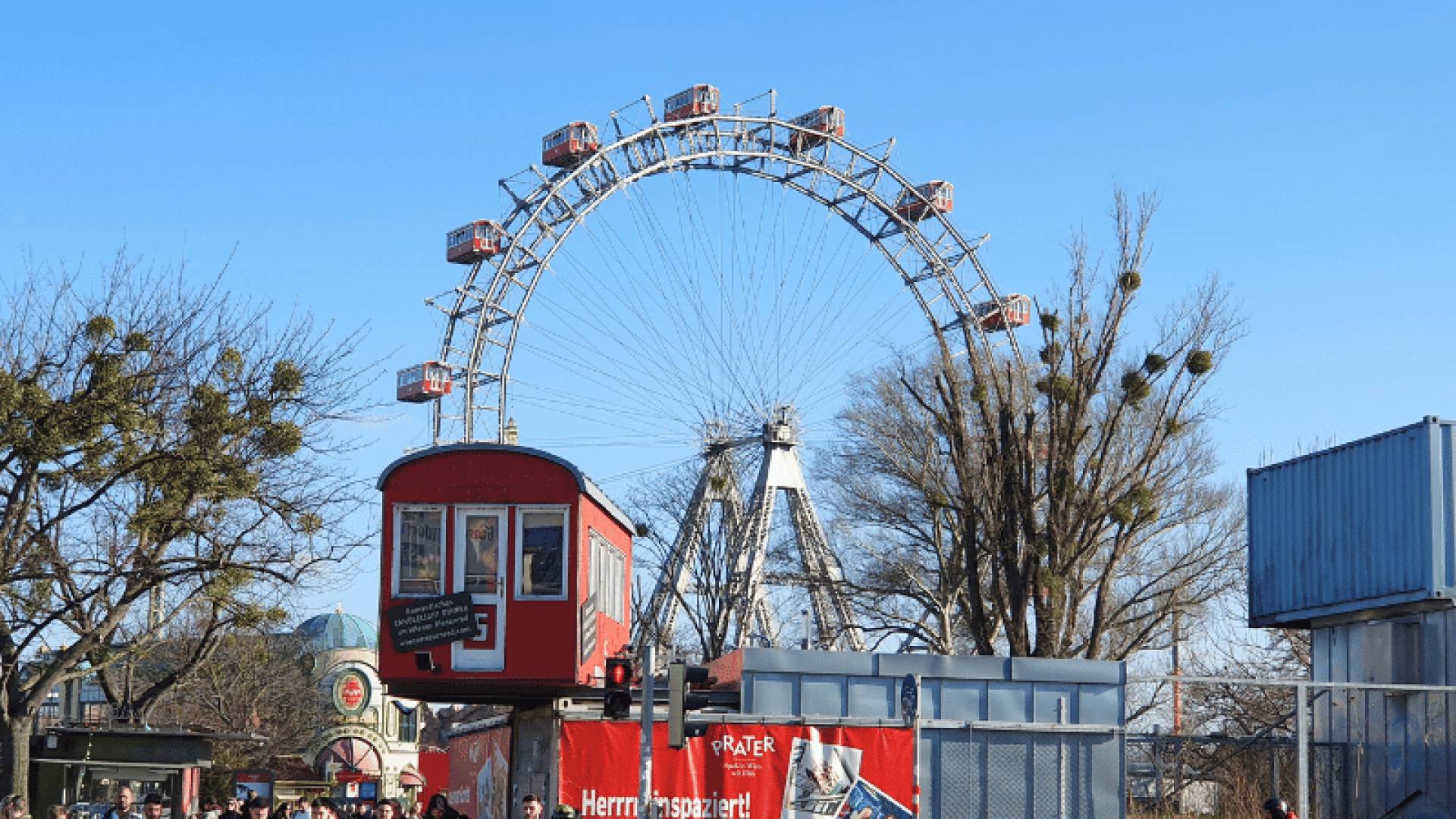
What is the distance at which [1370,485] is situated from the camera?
84.6ft

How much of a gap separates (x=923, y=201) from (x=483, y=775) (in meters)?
26.0

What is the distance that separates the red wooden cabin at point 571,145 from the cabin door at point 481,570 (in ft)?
75.2

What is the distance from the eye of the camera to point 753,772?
1962 cm

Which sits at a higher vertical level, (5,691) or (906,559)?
(906,559)

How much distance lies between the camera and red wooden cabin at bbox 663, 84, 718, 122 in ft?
149

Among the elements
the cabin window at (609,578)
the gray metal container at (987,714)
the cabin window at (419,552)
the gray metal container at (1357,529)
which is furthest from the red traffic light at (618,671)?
the gray metal container at (1357,529)

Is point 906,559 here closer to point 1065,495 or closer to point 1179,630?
point 1179,630

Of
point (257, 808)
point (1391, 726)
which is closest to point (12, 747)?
point (257, 808)

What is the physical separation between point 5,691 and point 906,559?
25.6m

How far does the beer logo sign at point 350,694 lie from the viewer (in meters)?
90.5

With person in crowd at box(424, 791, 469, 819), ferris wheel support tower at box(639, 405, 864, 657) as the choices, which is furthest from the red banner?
ferris wheel support tower at box(639, 405, 864, 657)

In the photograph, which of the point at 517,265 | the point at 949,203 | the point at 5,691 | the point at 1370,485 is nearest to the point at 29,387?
the point at 5,691

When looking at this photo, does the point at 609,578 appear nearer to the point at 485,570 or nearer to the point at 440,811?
the point at 485,570

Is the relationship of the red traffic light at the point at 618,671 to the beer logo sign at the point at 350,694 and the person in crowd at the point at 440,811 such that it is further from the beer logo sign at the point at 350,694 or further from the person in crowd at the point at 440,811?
the beer logo sign at the point at 350,694
